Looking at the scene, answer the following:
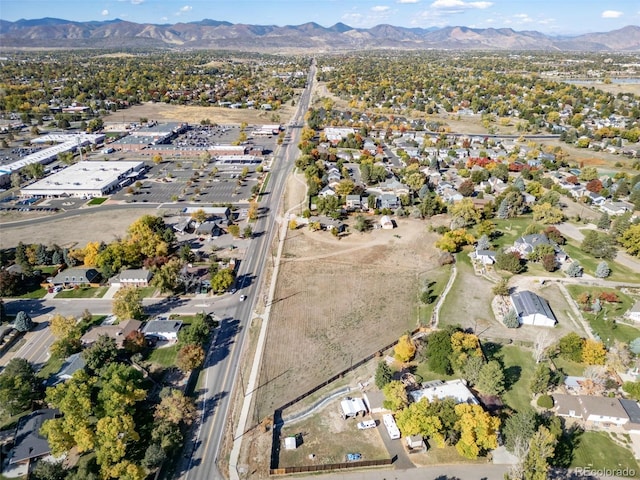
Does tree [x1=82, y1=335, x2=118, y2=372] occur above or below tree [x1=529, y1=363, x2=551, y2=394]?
above

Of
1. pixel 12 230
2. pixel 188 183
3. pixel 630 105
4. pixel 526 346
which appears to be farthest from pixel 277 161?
pixel 630 105

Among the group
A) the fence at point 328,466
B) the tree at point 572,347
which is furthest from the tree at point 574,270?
the fence at point 328,466

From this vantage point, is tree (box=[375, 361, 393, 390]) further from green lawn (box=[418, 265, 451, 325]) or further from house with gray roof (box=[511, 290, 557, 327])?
house with gray roof (box=[511, 290, 557, 327])

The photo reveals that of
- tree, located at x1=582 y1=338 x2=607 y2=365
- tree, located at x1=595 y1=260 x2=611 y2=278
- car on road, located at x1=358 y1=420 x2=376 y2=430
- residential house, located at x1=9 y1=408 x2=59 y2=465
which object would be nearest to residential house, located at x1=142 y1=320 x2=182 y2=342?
residential house, located at x1=9 y1=408 x2=59 y2=465

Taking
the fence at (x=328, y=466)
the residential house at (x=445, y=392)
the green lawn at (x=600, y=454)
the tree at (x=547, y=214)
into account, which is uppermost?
the tree at (x=547, y=214)

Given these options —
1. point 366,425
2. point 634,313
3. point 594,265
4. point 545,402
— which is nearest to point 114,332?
point 366,425

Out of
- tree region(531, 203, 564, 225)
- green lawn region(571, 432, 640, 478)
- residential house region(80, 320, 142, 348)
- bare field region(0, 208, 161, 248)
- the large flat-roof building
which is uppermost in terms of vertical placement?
the large flat-roof building

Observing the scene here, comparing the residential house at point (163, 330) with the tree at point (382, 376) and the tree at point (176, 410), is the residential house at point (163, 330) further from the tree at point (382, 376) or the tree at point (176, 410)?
the tree at point (382, 376)
